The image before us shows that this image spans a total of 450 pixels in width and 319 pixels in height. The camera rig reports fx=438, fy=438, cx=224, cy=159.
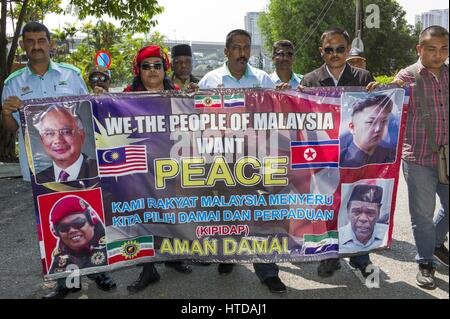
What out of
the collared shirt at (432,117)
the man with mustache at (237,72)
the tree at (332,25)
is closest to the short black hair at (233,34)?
the man with mustache at (237,72)

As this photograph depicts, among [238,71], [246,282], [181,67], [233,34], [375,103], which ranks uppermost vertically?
[233,34]

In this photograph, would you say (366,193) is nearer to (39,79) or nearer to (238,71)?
(238,71)

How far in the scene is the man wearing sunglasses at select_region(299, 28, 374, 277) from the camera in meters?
3.88

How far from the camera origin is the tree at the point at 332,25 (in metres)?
33.1

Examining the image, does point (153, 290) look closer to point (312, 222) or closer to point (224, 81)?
point (312, 222)

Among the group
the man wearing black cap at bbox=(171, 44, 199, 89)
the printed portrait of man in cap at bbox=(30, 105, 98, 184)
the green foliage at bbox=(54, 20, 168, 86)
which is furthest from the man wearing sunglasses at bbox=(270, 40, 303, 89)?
the green foliage at bbox=(54, 20, 168, 86)

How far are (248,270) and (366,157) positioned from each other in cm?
151

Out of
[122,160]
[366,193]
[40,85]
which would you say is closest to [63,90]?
[40,85]

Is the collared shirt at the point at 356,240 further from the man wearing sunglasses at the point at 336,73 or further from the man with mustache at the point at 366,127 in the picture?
the man with mustache at the point at 366,127

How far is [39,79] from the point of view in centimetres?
400

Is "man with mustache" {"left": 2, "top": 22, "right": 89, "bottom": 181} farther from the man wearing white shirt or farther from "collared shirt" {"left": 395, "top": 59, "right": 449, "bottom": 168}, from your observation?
"collared shirt" {"left": 395, "top": 59, "right": 449, "bottom": 168}

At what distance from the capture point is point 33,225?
5.82 metres

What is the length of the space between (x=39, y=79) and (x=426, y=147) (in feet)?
11.2
